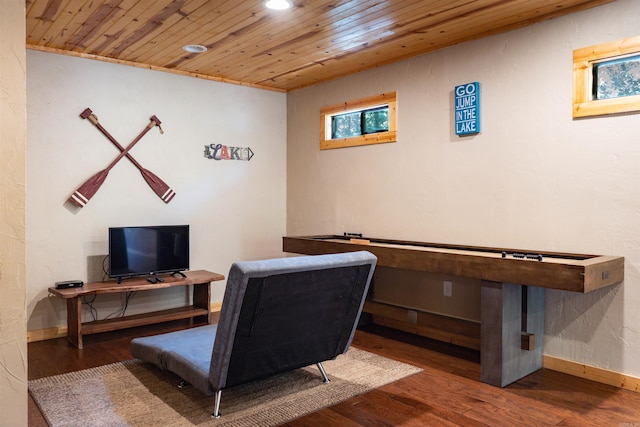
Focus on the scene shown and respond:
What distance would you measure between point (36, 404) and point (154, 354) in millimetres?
711

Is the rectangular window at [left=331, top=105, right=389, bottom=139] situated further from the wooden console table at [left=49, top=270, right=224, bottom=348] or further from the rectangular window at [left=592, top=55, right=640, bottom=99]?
the wooden console table at [left=49, top=270, right=224, bottom=348]

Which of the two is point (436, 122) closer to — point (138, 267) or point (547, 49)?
point (547, 49)

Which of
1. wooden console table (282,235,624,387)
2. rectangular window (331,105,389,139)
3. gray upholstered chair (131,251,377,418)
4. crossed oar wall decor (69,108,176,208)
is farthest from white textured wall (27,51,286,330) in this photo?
wooden console table (282,235,624,387)

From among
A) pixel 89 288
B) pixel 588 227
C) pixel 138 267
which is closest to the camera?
pixel 588 227

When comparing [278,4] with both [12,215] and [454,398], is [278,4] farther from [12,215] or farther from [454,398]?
[454,398]

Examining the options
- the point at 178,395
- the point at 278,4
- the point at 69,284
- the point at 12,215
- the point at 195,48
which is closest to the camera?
the point at 12,215

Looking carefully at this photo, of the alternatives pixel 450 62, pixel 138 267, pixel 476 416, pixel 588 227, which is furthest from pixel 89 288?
pixel 588 227

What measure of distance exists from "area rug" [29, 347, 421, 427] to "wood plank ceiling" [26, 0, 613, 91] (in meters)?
2.55

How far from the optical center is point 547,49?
142 inches

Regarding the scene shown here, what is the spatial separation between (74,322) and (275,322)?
91.6 inches

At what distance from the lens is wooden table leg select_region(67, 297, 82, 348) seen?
4.09 meters

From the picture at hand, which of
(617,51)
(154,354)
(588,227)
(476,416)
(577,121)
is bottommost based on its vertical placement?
(476,416)

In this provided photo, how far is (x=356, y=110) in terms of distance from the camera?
516 centimetres

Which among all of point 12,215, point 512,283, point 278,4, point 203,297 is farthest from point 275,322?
point 203,297
